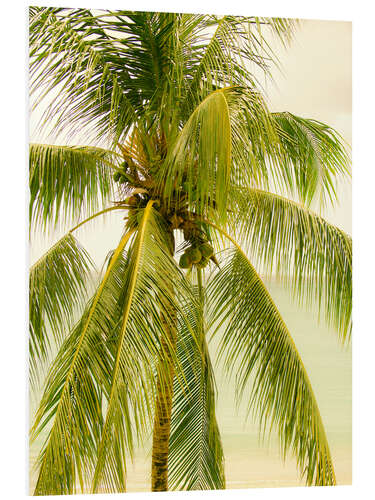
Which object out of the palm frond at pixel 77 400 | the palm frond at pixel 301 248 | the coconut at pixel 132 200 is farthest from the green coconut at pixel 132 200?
the palm frond at pixel 77 400

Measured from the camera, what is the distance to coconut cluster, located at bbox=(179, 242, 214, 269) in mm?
2834

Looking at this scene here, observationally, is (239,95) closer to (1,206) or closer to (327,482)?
(1,206)

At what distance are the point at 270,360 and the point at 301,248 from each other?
48cm

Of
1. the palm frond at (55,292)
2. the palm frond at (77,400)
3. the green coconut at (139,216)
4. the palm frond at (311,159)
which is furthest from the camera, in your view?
the palm frond at (311,159)

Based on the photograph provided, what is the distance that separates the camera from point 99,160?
2852 millimetres

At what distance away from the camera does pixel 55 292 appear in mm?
2812

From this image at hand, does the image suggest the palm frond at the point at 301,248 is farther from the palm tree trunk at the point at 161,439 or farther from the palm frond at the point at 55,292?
the palm frond at the point at 55,292

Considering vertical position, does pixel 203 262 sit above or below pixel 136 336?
above

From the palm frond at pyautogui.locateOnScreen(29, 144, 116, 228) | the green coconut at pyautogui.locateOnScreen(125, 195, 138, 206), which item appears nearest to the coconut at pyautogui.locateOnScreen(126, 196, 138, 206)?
the green coconut at pyautogui.locateOnScreen(125, 195, 138, 206)

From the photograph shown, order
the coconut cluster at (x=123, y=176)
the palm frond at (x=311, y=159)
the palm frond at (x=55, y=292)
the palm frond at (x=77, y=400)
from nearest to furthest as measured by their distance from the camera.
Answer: the palm frond at (x=77, y=400) < the palm frond at (x=55, y=292) < the coconut cluster at (x=123, y=176) < the palm frond at (x=311, y=159)

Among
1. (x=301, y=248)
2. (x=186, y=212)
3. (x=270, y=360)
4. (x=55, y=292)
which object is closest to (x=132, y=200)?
(x=186, y=212)

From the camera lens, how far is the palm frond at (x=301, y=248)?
9.55 feet

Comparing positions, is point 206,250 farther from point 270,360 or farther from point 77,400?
point 77,400
